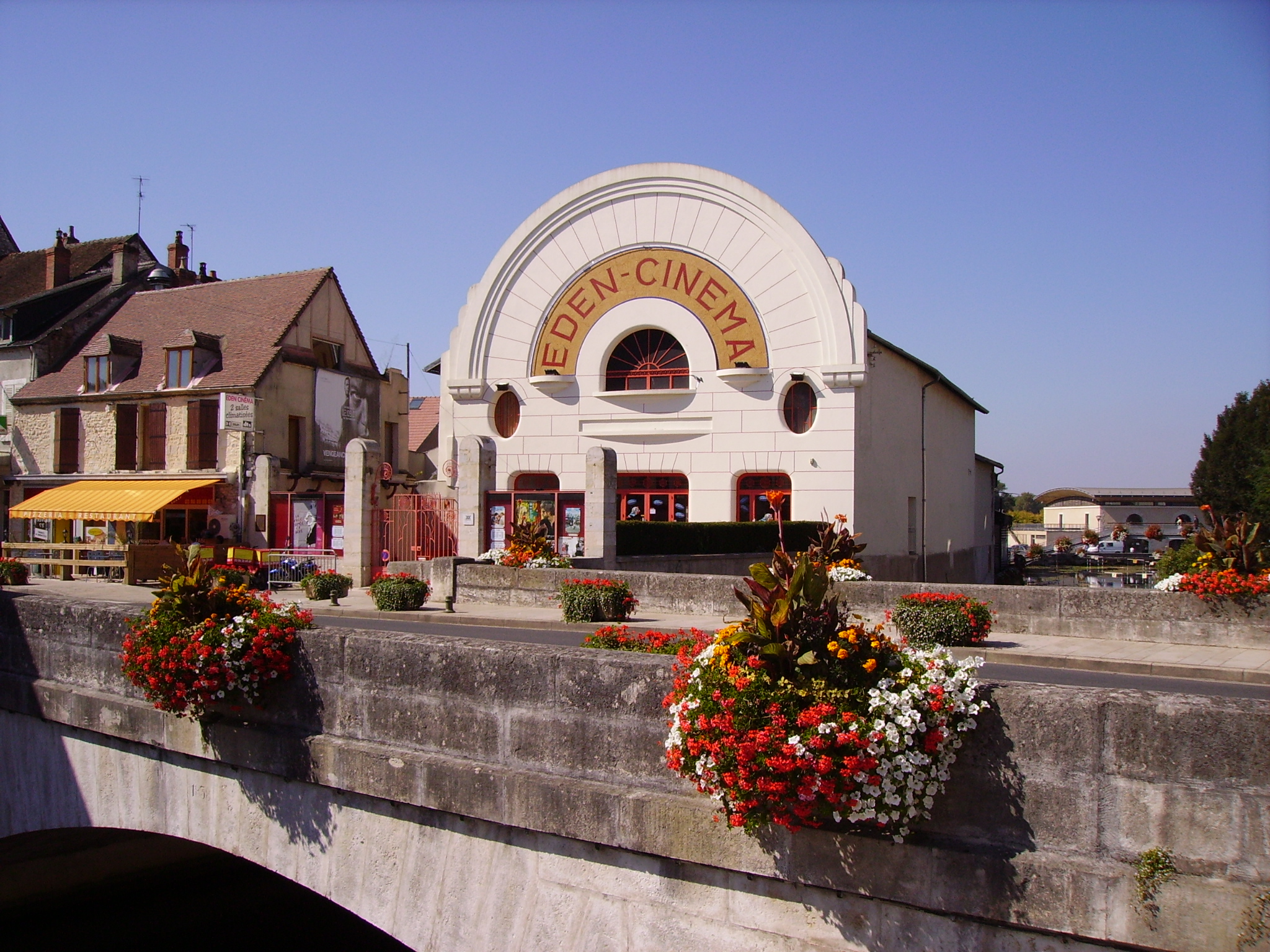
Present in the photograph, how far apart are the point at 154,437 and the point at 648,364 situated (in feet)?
54.4

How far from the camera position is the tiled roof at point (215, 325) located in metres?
34.4

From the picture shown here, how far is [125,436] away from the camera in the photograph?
3494 centimetres

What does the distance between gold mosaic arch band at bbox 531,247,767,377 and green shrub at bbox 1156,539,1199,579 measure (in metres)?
13.8

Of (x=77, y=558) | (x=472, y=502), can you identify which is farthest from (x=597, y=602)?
(x=77, y=558)

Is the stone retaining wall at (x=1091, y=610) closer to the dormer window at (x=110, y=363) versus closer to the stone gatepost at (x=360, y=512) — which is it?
the stone gatepost at (x=360, y=512)

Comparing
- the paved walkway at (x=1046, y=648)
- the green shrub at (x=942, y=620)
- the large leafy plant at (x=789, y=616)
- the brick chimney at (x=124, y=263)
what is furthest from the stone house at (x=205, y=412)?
the large leafy plant at (x=789, y=616)

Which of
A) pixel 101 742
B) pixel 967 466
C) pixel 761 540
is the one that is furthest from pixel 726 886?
pixel 967 466

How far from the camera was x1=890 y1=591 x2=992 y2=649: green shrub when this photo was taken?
12609 mm

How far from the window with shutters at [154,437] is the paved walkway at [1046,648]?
58.8ft

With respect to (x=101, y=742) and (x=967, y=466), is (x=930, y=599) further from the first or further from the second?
(x=967, y=466)

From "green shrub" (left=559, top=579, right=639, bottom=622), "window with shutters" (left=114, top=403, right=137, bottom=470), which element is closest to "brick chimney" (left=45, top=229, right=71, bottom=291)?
"window with shutters" (left=114, top=403, right=137, bottom=470)

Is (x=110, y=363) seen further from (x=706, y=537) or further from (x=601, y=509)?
(x=706, y=537)

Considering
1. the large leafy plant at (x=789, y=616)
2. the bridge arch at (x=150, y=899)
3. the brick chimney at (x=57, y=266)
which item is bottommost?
the bridge arch at (x=150, y=899)

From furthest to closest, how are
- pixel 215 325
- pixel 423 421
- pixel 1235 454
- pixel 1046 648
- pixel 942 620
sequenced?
pixel 423 421 < pixel 1235 454 < pixel 215 325 < pixel 942 620 < pixel 1046 648
